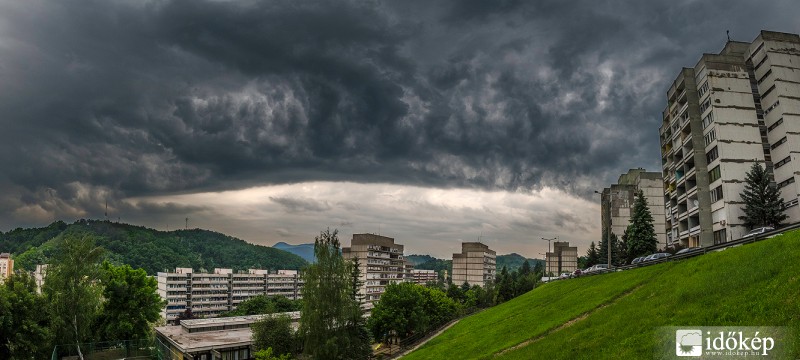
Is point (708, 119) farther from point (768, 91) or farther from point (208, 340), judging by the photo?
point (208, 340)

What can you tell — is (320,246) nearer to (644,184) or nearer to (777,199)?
(777,199)

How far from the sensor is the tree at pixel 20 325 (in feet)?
135

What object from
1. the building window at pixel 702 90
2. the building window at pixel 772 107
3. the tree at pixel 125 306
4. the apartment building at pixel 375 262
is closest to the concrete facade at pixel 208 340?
the tree at pixel 125 306

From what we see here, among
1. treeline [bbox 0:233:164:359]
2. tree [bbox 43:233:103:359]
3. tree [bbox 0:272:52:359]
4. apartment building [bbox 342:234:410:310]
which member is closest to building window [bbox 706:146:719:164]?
treeline [bbox 0:233:164:359]

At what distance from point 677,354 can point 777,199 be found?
5820 cm

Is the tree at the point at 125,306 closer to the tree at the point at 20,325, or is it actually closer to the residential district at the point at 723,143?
the residential district at the point at 723,143

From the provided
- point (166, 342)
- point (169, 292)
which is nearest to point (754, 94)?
point (166, 342)

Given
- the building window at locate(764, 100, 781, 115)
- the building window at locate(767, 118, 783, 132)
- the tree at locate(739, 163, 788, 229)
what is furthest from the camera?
the building window at locate(764, 100, 781, 115)

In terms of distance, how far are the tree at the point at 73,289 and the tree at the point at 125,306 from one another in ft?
15.7

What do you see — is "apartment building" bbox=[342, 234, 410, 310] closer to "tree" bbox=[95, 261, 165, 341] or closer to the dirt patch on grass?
"tree" bbox=[95, 261, 165, 341]

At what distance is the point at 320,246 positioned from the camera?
51.7m

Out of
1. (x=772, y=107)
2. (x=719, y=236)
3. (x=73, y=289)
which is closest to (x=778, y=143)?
(x=772, y=107)

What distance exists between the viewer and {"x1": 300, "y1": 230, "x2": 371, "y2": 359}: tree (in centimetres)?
4603

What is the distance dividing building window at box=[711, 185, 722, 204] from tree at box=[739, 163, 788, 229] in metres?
4.00
